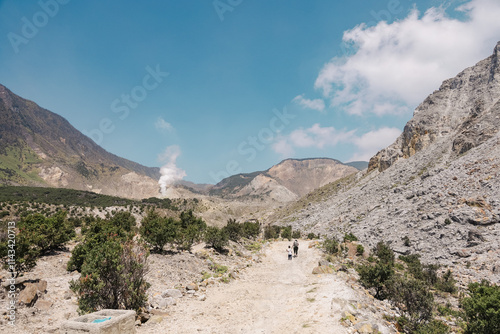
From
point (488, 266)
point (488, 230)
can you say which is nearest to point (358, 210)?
point (488, 230)

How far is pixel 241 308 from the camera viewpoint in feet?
35.9

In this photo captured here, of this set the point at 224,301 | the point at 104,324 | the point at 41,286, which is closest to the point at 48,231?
the point at 41,286

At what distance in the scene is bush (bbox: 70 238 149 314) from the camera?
8.37 meters

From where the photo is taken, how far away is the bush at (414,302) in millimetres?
10539

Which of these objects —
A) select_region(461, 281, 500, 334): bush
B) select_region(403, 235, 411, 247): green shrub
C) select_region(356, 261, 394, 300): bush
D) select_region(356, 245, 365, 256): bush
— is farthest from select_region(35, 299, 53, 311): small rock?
select_region(403, 235, 411, 247): green shrub

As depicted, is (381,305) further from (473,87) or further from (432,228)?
(473,87)

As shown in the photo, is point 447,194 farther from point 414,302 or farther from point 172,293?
point 172,293

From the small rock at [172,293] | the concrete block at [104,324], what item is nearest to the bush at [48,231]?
the small rock at [172,293]

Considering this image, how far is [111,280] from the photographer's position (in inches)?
345

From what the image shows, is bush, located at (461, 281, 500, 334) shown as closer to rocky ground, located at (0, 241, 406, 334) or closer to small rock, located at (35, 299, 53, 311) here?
rocky ground, located at (0, 241, 406, 334)

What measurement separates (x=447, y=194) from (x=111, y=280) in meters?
38.2

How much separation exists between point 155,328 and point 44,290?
622cm

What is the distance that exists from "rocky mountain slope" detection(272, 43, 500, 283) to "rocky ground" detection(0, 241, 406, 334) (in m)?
14.4

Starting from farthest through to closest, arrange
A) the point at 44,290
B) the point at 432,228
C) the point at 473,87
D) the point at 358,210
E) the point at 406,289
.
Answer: the point at 473,87 → the point at 358,210 → the point at 432,228 → the point at 406,289 → the point at 44,290
